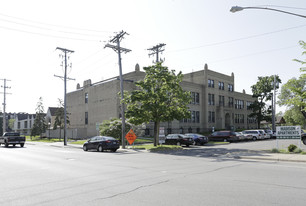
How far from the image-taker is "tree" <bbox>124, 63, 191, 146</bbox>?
24.0 meters

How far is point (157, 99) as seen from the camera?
23984mm

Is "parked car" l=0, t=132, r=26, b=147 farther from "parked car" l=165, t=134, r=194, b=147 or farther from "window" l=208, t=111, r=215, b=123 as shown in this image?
"window" l=208, t=111, r=215, b=123

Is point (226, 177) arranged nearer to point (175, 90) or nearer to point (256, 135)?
point (175, 90)

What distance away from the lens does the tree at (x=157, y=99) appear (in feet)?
78.8

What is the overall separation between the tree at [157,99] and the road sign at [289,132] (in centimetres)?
847

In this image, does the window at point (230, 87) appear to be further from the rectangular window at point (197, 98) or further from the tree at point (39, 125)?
the tree at point (39, 125)

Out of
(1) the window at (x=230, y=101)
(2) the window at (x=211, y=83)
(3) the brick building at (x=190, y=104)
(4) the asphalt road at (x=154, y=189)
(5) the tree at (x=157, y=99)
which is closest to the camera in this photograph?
(4) the asphalt road at (x=154, y=189)

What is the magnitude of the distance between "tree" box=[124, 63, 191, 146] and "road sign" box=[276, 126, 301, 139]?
8470 millimetres

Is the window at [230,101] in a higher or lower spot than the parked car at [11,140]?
higher

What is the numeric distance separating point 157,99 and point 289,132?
1074 centimetres

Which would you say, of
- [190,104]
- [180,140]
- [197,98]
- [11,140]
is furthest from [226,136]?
[11,140]

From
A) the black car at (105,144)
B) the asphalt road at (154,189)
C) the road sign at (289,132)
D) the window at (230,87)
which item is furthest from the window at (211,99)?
the asphalt road at (154,189)

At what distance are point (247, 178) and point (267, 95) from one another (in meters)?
52.8

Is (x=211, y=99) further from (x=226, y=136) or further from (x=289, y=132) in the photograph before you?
(x=289, y=132)
